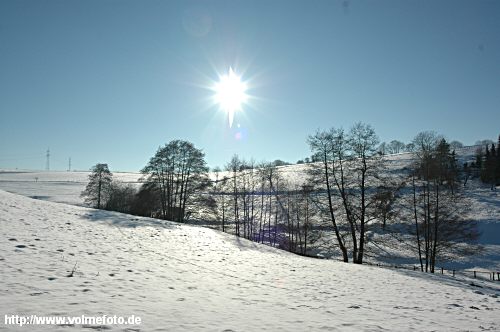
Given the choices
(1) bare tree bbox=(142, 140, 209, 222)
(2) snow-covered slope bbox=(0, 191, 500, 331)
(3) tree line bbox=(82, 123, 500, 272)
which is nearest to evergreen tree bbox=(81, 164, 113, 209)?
(3) tree line bbox=(82, 123, 500, 272)

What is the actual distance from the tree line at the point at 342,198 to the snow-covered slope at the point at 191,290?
9287 mm

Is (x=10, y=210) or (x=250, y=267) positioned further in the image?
(x=10, y=210)

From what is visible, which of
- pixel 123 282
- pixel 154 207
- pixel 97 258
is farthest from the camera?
pixel 154 207

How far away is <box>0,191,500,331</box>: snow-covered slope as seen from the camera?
20.1ft

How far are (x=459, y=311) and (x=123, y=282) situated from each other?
10542 millimetres

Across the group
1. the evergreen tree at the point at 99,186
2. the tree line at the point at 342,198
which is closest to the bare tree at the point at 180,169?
the tree line at the point at 342,198

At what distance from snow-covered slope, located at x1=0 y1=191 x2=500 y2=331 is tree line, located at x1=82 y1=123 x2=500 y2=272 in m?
9.29

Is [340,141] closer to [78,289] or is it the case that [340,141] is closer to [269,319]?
[269,319]

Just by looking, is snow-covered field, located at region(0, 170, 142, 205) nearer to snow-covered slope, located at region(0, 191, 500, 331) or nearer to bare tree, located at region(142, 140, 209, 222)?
bare tree, located at region(142, 140, 209, 222)

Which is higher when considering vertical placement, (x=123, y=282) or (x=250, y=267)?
(x=123, y=282)

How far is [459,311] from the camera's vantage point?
29.4 ft

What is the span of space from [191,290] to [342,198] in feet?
59.1

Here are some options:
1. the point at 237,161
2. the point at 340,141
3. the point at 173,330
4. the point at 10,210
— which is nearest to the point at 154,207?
the point at 237,161

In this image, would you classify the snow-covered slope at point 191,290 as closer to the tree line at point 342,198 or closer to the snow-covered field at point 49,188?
the tree line at point 342,198
